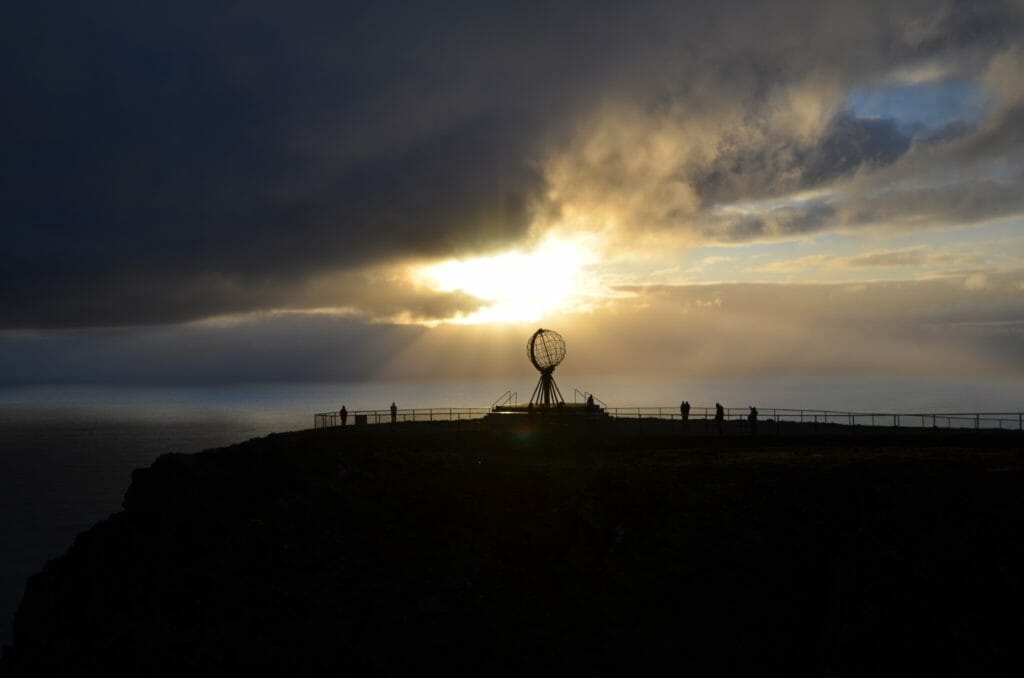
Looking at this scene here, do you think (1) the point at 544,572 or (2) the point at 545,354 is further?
(2) the point at 545,354

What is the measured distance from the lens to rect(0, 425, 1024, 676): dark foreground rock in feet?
72.6

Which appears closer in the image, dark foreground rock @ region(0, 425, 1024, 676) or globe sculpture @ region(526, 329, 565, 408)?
dark foreground rock @ region(0, 425, 1024, 676)

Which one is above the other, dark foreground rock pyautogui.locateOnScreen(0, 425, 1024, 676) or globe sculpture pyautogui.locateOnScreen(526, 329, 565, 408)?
globe sculpture pyautogui.locateOnScreen(526, 329, 565, 408)

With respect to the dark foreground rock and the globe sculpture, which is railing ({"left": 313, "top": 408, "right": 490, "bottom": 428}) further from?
the dark foreground rock

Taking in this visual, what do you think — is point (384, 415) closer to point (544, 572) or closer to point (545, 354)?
point (545, 354)

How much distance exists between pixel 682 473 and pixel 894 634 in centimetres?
1198

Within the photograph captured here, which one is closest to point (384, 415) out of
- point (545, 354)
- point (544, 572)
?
point (545, 354)

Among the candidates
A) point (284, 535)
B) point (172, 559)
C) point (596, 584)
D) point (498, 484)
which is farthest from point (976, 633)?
point (172, 559)

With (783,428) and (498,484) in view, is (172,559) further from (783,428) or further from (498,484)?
(783,428)

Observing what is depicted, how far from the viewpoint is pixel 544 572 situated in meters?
25.6

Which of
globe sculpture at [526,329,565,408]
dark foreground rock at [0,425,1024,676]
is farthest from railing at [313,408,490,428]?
dark foreground rock at [0,425,1024,676]

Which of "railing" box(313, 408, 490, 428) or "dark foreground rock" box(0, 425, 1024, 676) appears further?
"railing" box(313, 408, 490, 428)

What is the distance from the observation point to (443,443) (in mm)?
43562

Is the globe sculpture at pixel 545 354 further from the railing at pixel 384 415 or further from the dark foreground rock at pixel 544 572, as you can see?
the dark foreground rock at pixel 544 572
